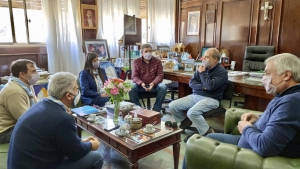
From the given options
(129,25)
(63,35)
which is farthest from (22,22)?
(129,25)

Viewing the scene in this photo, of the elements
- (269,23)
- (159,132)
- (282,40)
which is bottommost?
(159,132)

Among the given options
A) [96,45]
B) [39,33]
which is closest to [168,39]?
Result: [96,45]

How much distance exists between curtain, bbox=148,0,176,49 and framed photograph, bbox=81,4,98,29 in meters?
1.58

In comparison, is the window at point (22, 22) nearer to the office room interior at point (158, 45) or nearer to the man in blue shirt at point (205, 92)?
the office room interior at point (158, 45)

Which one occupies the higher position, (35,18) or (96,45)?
(35,18)

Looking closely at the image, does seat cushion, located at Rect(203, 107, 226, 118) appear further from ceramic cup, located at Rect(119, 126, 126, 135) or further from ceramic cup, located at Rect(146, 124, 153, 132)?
ceramic cup, located at Rect(119, 126, 126, 135)

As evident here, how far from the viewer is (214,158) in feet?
4.10

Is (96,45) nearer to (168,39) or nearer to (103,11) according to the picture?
(103,11)

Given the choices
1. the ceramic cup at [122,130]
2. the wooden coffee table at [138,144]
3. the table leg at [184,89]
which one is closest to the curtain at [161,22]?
the table leg at [184,89]

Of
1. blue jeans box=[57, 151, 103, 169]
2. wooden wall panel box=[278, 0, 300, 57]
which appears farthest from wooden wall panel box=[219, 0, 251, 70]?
blue jeans box=[57, 151, 103, 169]

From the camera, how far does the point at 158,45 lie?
578 cm

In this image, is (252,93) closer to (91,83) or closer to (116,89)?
(116,89)

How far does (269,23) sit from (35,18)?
14.6 feet

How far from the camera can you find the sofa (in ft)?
3.76
